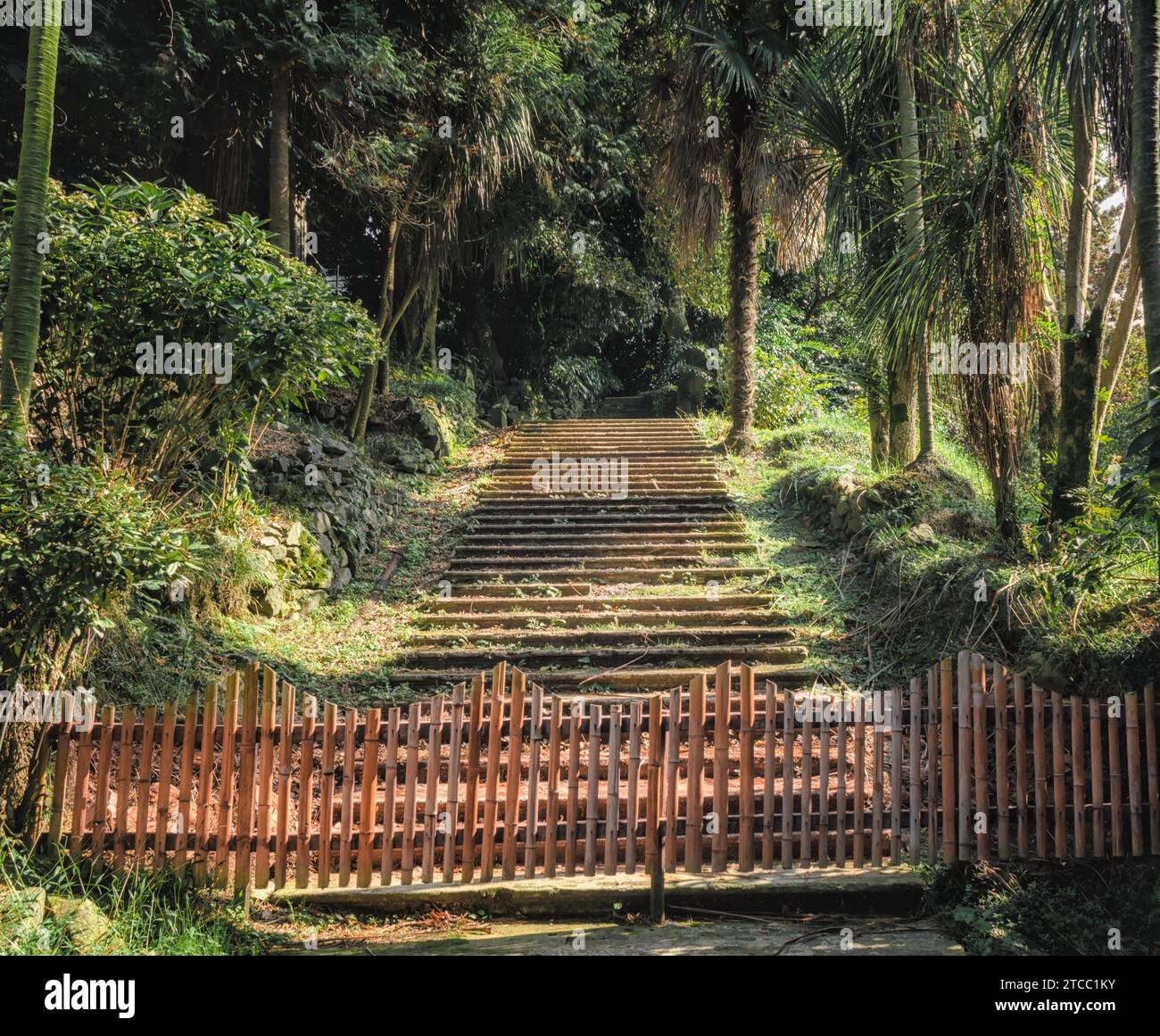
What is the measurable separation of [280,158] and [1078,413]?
8.16m

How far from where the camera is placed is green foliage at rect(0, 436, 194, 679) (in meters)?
3.88

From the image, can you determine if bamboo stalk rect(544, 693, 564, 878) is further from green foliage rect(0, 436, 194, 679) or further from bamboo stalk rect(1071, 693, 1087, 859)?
bamboo stalk rect(1071, 693, 1087, 859)

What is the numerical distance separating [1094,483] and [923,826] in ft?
9.11

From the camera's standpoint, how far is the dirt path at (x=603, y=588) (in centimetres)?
756

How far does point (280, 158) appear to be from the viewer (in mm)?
10047

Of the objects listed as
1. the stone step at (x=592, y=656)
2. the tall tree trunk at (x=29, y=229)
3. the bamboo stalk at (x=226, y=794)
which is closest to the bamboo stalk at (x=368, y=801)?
the bamboo stalk at (x=226, y=794)

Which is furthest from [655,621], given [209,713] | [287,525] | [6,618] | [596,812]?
[6,618]

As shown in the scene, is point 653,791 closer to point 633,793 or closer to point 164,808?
point 633,793

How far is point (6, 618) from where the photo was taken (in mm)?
4094

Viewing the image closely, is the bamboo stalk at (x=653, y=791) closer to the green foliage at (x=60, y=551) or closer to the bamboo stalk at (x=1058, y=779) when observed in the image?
the bamboo stalk at (x=1058, y=779)

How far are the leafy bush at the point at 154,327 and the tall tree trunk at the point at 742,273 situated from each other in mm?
8677

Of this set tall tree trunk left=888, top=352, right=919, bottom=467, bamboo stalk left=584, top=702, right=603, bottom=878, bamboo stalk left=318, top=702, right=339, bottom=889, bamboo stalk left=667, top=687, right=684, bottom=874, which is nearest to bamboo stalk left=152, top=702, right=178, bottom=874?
bamboo stalk left=318, top=702, right=339, bottom=889

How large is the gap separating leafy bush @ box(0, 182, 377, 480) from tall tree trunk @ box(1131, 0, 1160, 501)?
4620 millimetres

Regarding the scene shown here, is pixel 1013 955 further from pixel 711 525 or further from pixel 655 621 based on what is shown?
pixel 711 525
